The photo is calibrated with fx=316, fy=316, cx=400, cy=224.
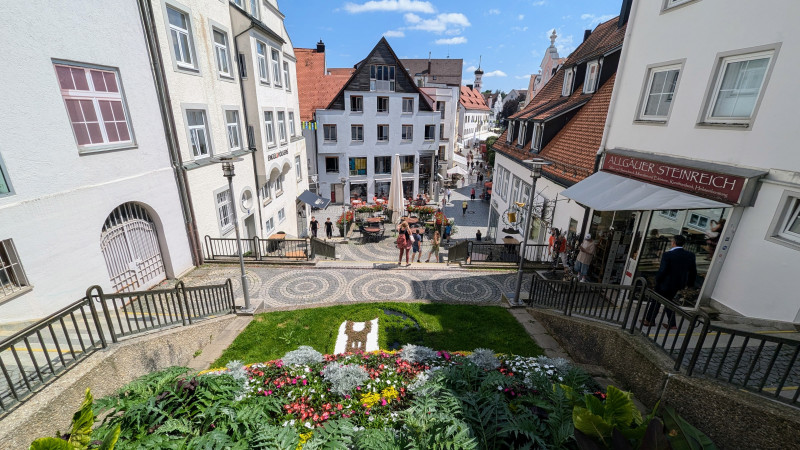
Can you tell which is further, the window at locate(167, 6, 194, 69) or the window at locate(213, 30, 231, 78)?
the window at locate(213, 30, 231, 78)

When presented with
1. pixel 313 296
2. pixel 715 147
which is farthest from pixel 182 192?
pixel 715 147

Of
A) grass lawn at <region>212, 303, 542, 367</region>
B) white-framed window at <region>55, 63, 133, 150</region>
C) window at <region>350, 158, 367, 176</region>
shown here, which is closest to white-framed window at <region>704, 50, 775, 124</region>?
grass lawn at <region>212, 303, 542, 367</region>

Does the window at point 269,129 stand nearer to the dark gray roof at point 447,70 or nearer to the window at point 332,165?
the window at point 332,165

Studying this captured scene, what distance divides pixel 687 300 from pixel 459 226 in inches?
721

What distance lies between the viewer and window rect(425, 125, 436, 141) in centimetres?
3095

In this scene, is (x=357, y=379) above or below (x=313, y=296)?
above

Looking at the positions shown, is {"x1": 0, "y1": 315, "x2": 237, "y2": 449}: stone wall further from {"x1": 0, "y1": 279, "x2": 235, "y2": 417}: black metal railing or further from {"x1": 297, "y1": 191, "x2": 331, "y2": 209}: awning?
{"x1": 297, "y1": 191, "x2": 331, "y2": 209}: awning

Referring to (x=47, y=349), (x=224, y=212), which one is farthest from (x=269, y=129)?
(x=47, y=349)

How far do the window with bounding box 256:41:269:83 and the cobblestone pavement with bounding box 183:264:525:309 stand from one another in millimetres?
9126

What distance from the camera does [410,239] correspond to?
13164 millimetres

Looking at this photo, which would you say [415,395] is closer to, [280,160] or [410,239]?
[410,239]

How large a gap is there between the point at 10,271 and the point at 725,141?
13396 mm

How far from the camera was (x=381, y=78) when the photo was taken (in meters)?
27.7

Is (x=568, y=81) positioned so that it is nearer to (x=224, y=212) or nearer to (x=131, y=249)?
(x=224, y=212)
